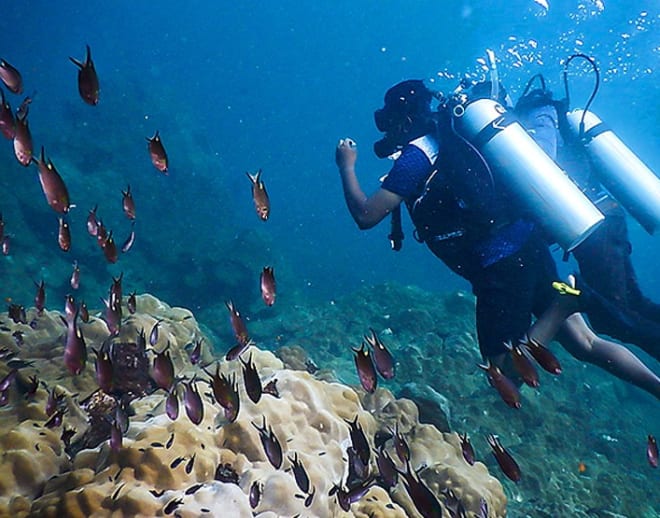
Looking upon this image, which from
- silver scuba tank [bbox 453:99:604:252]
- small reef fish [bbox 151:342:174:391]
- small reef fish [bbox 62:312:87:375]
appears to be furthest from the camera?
silver scuba tank [bbox 453:99:604:252]

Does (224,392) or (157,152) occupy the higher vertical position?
(157,152)

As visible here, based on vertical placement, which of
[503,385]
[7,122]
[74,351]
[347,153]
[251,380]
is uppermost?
[7,122]

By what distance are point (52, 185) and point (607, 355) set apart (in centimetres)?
559

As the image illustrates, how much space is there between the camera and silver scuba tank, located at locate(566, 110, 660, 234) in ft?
17.9

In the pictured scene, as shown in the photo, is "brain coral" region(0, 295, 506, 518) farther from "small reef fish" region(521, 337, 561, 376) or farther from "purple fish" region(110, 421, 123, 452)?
"small reef fish" region(521, 337, 561, 376)

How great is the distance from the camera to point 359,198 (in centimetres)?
472

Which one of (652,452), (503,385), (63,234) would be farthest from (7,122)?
(652,452)

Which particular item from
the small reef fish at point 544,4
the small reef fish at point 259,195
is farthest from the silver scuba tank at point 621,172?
the small reef fish at point 544,4

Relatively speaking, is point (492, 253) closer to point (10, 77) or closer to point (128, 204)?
point (128, 204)

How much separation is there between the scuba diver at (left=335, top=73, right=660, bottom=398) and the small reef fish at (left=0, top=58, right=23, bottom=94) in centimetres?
293

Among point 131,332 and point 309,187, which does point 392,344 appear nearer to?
point 131,332

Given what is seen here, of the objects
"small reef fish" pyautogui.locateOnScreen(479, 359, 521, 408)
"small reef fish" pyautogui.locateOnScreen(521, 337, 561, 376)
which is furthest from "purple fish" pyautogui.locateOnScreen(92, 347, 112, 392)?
"small reef fish" pyautogui.locateOnScreen(521, 337, 561, 376)

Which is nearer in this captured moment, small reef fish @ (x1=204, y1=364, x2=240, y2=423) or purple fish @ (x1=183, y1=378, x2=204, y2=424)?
small reef fish @ (x1=204, y1=364, x2=240, y2=423)

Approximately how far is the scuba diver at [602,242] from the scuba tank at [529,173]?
529 mm
